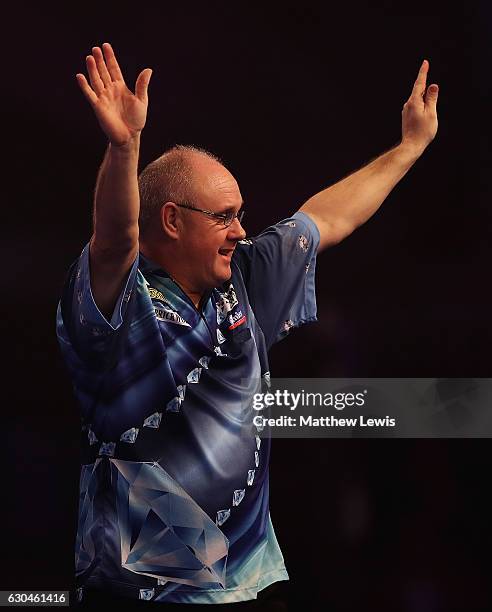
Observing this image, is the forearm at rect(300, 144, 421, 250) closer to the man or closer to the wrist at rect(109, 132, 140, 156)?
the man

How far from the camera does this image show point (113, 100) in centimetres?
180

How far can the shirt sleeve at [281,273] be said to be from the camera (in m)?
2.48

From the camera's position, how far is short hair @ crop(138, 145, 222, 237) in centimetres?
230

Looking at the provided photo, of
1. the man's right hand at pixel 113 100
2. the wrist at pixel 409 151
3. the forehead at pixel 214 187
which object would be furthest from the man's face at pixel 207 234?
the wrist at pixel 409 151

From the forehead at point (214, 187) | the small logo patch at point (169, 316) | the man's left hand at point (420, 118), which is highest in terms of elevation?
the man's left hand at point (420, 118)

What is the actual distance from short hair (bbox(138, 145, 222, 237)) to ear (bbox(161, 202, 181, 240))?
1 cm

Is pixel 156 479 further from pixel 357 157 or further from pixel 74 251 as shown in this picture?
pixel 357 157

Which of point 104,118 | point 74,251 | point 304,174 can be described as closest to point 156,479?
point 104,118

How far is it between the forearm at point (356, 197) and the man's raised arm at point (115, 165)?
2.91 feet

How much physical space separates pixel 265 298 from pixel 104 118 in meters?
0.86

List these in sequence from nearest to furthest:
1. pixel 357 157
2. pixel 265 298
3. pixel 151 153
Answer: pixel 265 298, pixel 151 153, pixel 357 157

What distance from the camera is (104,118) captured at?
1.76 meters

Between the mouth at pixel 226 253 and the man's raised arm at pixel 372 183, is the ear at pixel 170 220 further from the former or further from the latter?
the man's raised arm at pixel 372 183

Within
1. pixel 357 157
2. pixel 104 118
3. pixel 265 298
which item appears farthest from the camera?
pixel 357 157
